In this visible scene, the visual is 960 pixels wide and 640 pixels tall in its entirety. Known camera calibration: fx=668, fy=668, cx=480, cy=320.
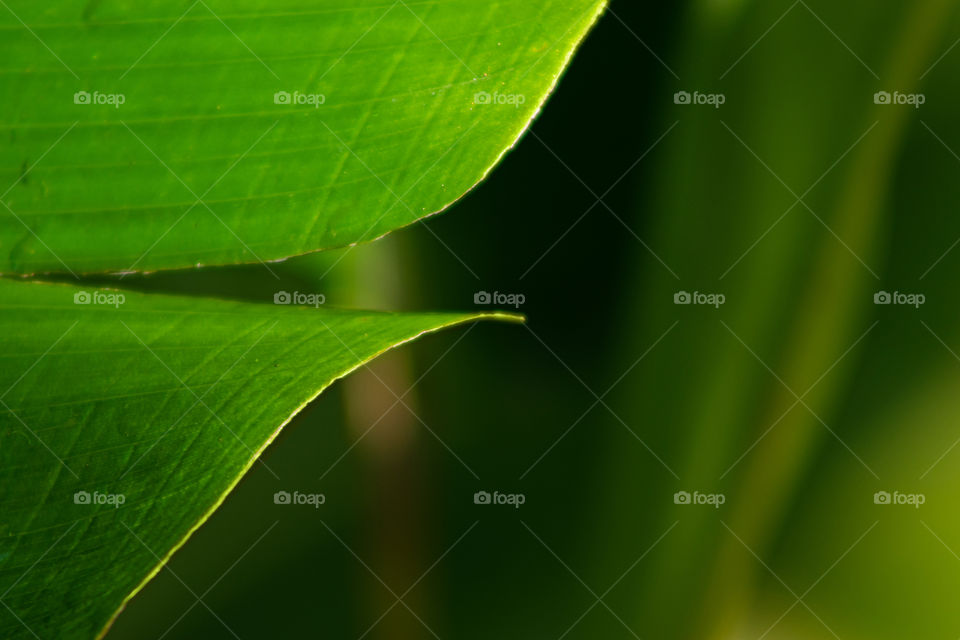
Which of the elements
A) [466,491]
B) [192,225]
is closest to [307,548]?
[466,491]

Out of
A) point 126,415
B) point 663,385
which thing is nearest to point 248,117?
point 126,415

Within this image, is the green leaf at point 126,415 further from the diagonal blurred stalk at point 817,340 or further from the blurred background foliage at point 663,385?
the diagonal blurred stalk at point 817,340

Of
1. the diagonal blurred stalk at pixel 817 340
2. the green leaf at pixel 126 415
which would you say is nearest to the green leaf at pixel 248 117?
the green leaf at pixel 126 415

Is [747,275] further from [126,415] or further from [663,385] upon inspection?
[126,415]

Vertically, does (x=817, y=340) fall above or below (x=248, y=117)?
below

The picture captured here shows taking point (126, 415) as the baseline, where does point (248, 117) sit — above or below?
above

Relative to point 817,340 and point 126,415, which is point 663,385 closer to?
point 817,340

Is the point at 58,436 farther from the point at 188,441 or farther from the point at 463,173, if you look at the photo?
the point at 463,173
